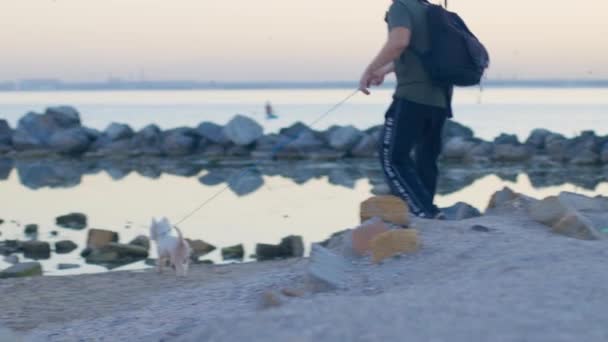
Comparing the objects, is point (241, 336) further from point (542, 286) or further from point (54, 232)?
point (54, 232)

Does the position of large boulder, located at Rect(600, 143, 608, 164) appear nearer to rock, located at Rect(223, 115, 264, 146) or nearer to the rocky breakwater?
the rocky breakwater

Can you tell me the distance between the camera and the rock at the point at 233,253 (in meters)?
7.11

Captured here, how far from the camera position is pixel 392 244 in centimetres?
447

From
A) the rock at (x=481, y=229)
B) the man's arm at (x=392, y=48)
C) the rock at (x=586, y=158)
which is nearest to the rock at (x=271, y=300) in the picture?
the rock at (x=481, y=229)

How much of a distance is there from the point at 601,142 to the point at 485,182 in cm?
439

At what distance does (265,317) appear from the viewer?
321cm

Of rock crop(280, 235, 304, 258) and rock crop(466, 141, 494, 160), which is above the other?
rock crop(280, 235, 304, 258)

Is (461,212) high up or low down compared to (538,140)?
up

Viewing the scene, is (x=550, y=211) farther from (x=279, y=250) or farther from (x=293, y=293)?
(x=279, y=250)

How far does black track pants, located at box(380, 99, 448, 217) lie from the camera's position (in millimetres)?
5039

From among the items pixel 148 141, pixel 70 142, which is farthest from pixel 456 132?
pixel 70 142

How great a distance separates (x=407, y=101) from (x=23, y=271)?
2.73 m

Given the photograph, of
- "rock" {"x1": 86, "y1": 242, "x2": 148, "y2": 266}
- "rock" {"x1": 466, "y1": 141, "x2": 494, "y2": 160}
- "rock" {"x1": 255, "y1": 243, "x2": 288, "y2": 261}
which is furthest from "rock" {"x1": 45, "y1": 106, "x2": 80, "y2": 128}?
"rock" {"x1": 255, "y1": 243, "x2": 288, "y2": 261}

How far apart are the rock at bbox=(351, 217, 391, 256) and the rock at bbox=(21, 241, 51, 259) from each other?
3.41 metres
